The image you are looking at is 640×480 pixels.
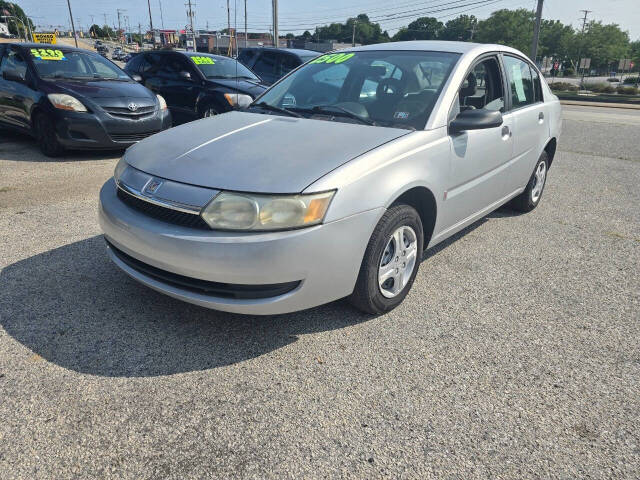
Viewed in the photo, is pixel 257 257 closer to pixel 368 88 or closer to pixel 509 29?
pixel 368 88

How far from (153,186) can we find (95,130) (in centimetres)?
464

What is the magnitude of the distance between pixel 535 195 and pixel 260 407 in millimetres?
4110

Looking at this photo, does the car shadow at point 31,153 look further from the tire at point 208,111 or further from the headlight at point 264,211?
the headlight at point 264,211

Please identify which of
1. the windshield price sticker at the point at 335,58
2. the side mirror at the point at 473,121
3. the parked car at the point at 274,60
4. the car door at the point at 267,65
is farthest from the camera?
the car door at the point at 267,65

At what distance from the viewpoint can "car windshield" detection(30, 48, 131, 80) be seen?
706 centimetres

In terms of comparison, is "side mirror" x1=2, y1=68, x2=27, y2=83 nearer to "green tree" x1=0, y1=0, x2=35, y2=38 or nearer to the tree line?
the tree line

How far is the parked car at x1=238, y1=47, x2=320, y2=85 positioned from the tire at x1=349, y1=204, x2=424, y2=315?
8.23m

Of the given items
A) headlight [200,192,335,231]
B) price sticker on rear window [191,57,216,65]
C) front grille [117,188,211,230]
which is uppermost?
price sticker on rear window [191,57,216,65]

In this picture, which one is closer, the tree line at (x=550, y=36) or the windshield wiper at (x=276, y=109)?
the windshield wiper at (x=276, y=109)

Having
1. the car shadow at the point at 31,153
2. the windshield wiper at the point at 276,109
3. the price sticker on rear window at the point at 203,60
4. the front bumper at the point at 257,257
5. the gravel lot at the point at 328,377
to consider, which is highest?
the price sticker on rear window at the point at 203,60

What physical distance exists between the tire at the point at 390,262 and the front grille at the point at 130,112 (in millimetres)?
5266

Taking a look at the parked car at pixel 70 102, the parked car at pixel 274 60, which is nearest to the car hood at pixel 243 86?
the parked car at pixel 70 102

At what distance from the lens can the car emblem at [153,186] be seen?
101 inches

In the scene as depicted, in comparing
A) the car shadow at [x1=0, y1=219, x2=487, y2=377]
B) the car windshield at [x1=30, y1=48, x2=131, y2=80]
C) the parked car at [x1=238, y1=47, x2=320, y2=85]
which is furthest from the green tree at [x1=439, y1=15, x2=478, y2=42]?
the car shadow at [x1=0, y1=219, x2=487, y2=377]
